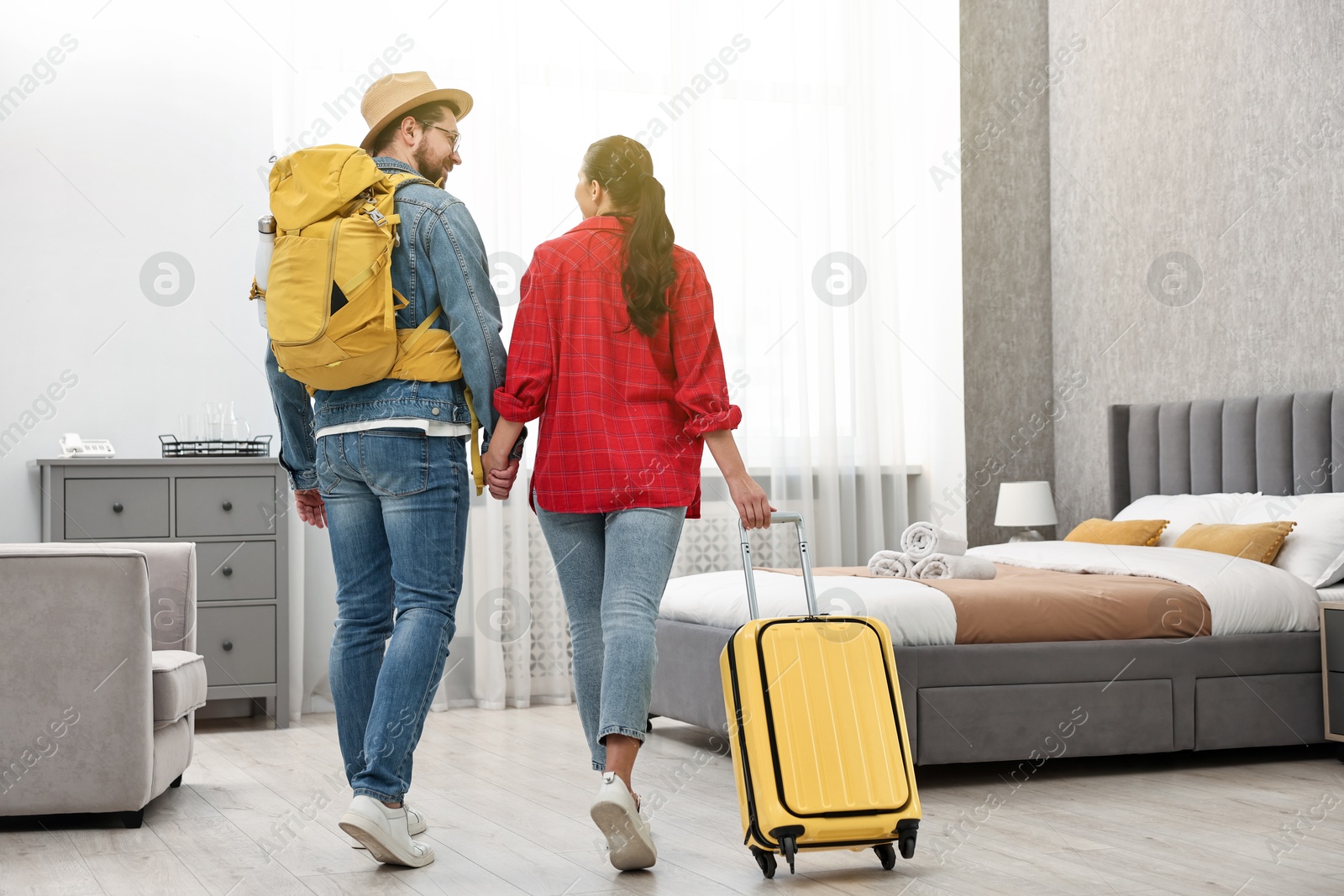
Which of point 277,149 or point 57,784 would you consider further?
point 277,149

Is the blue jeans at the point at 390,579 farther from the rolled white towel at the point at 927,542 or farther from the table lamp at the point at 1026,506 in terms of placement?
the table lamp at the point at 1026,506

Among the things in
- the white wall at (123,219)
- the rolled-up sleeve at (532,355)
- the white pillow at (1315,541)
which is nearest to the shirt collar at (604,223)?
the rolled-up sleeve at (532,355)

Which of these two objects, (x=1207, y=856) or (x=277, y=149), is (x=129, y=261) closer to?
(x=277, y=149)

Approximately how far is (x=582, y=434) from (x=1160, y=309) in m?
3.84

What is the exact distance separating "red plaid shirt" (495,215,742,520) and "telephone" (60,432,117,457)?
111 inches

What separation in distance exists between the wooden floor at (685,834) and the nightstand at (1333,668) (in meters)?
0.11

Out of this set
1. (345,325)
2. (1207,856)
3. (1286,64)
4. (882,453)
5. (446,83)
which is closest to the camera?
(345,325)

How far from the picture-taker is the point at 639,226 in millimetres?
2439

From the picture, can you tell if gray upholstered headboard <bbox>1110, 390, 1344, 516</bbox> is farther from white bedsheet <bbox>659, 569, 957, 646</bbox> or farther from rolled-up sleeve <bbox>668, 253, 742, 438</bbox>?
rolled-up sleeve <bbox>668, 253, 742, 438</bbox>

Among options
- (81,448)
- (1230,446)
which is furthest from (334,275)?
(1230,446)

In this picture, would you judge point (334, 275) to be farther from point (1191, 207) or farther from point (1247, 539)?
point (1191, 207)

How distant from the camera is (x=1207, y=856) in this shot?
2586 millimetres

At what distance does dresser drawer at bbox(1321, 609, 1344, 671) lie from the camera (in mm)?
3711

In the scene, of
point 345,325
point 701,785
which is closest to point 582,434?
point 345,325
